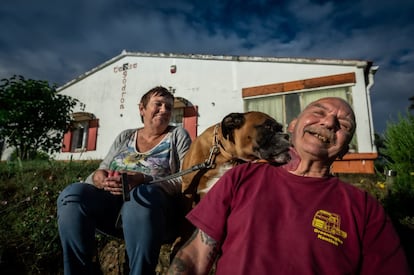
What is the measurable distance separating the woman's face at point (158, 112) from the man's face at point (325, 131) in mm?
1317

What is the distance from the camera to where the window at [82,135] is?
39.3ft

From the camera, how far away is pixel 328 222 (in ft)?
3.33

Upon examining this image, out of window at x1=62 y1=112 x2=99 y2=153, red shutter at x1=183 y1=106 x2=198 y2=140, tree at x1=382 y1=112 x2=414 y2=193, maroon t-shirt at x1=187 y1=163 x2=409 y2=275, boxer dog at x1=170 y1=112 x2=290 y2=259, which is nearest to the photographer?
maroon t-shirt at x1=187 y1=163 x2=409 y2=275

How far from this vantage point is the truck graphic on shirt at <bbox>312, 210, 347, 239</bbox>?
99 centimetres

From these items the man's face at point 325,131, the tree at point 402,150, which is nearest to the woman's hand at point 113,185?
the man's face at point 325,131

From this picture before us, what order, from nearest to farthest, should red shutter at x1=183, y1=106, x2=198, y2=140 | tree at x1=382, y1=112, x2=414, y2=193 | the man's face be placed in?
the man's face
tree at x1=382, y1=112, x2=414, y2=193
red shutter at x1=183, y1=106, x2=198, y2=140

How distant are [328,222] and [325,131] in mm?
445

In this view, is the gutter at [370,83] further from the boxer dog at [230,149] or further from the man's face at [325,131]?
the man's face at [325,131]

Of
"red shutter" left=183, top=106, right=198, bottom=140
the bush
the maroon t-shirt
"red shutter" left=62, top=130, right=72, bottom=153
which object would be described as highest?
"red shutter" left=183, top=106, right=198, bottom=140

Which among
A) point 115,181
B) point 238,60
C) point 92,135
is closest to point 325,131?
point 115,181

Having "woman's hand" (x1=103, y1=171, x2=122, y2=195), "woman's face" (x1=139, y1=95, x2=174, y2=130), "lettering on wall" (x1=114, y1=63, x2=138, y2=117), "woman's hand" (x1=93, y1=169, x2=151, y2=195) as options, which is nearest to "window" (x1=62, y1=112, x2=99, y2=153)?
"lettering on wall" (x1=114, y1=63, x2=138, y2=117)

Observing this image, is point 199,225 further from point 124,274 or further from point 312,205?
point 124,274

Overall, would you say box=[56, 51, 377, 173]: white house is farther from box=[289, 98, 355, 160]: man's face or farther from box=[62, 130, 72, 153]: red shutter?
box=[289, 98, 355, 160]: man's face

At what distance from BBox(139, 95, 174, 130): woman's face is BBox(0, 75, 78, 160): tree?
7.09 meters
